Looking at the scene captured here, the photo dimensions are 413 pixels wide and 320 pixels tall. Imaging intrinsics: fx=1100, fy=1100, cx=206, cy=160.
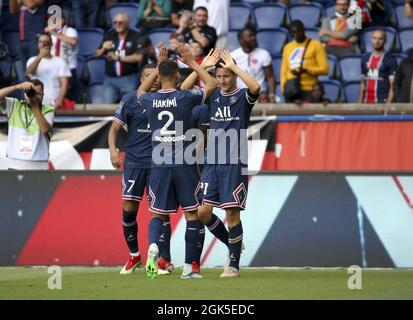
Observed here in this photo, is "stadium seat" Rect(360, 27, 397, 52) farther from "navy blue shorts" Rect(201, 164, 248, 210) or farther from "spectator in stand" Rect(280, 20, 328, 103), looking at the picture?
"navy blue shorts" Rect(201, 164, 248, 210)

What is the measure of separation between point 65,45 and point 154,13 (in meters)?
2.07

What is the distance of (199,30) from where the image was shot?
1745 cm

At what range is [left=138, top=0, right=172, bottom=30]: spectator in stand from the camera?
19219mm

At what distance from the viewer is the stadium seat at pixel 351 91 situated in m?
18.1

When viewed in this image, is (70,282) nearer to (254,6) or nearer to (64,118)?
(64,118)

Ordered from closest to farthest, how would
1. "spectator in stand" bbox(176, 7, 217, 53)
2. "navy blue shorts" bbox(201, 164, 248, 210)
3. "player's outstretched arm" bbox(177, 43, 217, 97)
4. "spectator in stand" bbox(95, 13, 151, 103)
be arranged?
"player's outstretched arm" bbox(177, 43, 217, 97), "navy blue shorts" bbox(201, 164, 248, 210), "spectator in stand" bbox(176, 7, 217, 53), "spectator in stand" bbox(95, 13, 151, 103)

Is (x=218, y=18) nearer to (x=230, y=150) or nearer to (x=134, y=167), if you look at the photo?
(x=134, y=167)

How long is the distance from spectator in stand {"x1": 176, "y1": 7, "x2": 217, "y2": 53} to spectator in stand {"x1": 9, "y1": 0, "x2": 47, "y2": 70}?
2.40 m

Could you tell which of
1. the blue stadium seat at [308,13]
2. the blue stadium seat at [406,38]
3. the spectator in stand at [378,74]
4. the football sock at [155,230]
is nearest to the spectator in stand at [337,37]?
the blue stadium seat at [308,13]

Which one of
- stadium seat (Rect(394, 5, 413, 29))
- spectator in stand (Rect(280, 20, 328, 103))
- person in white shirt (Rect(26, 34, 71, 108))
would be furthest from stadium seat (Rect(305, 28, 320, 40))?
person in white shirt (Rect(26, 34, 71, 108))

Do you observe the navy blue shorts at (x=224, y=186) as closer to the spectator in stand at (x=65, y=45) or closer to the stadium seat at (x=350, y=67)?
the spectator in stand at (x=65, y=45)

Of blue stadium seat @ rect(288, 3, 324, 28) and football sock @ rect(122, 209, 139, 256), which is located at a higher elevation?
blue stadium seat @ rect(288, 3, 324, 28)

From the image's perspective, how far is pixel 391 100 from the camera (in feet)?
55.4

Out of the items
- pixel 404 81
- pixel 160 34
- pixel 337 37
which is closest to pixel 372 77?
pixel 404 81
